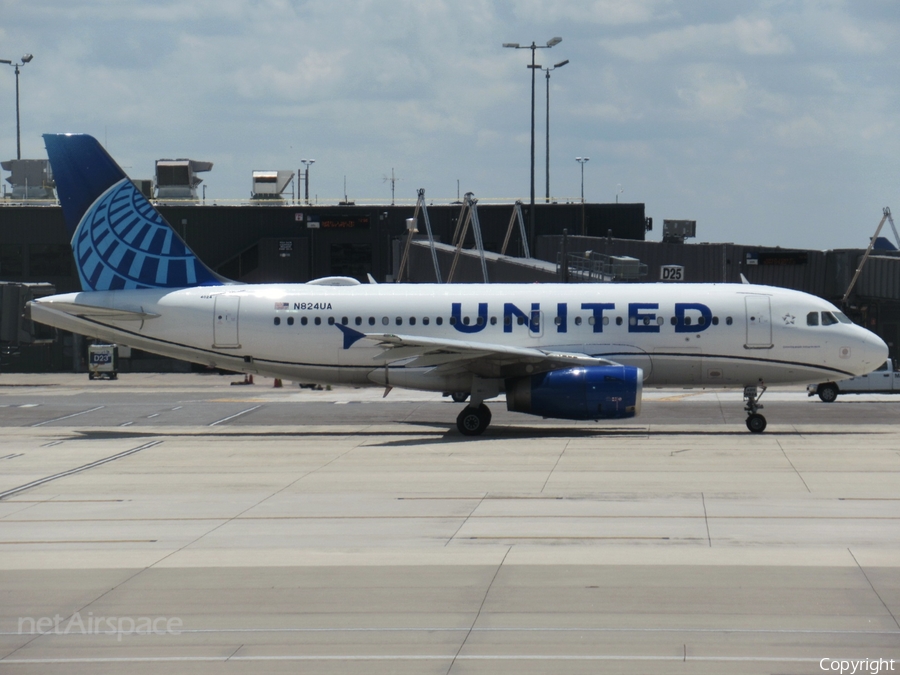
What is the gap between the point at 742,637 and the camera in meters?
11.4

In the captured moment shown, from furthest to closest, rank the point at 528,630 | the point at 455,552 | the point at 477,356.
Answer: the point at 477,356 < the point at 455,552 < the point at 528,630

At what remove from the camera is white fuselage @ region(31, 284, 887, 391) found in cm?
3072

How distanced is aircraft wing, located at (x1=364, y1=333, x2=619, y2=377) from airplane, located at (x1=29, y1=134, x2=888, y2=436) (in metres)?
0.05

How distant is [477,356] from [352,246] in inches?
1706

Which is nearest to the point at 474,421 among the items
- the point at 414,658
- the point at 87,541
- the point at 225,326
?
the point at 225,326

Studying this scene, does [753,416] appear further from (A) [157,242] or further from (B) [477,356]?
(A) [157,242]

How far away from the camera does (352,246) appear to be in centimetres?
7175

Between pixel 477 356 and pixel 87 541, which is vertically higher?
pixel 477 356

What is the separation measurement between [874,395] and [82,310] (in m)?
31.2

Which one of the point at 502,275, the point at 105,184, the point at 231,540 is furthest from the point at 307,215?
the point at 231,540

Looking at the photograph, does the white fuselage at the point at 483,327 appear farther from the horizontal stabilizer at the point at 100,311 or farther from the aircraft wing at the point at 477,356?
the aircraft wing at the point at 477,356

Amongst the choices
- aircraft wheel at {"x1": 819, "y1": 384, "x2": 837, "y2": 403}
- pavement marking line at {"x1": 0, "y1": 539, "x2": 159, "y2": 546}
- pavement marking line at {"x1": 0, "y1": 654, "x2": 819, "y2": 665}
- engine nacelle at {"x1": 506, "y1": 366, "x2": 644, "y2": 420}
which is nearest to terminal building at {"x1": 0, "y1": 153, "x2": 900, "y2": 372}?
aircraft wheel at {"x1": 819, "y1": 384, "x2": 837, "y2": 403}

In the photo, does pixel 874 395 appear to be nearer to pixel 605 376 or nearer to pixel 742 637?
pixel 605 376

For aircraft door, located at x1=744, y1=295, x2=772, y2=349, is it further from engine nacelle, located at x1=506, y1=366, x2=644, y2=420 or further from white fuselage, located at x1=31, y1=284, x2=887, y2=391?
engine nacelle, located at x1=506, y1=366, x2=644, y2=420
